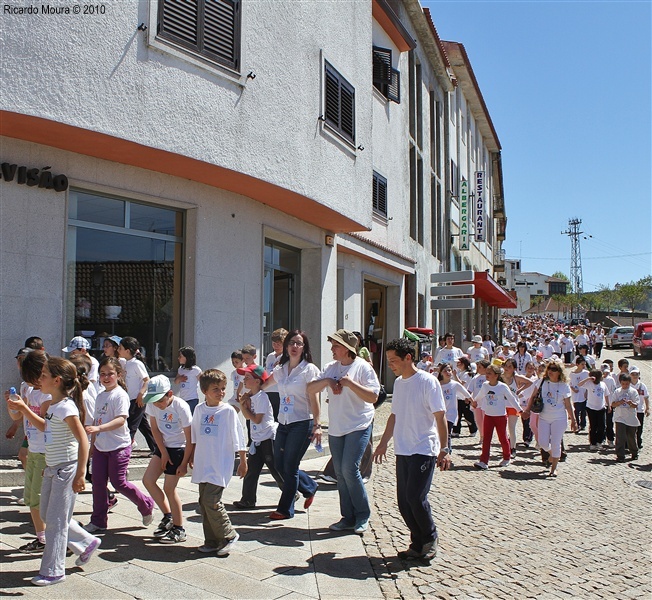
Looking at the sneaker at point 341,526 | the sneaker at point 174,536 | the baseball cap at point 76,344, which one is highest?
the baseball cap at point 76,344

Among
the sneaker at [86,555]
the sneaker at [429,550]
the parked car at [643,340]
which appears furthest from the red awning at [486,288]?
the sneaker at [86,555]

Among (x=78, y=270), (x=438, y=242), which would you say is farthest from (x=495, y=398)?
(x=438, y=242)

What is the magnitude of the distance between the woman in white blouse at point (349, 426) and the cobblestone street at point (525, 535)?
11.8 inches

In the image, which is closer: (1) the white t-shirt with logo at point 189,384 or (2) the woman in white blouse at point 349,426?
(2) the woman in white blouse at point 349,426

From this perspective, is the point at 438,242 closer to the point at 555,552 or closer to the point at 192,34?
the point at 192,34

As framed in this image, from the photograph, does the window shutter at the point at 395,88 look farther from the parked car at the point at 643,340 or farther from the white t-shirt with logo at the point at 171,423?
the parked car at the point at 643,340

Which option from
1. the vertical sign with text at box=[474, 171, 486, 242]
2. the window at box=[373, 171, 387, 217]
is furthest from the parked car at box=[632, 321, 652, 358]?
the window at box=[373, 171, 387, 217]

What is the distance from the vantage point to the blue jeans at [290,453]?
21.9ft

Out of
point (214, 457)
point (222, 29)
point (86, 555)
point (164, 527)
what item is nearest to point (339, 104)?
point (222, 29)

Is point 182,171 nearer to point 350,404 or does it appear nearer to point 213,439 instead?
point 350,404

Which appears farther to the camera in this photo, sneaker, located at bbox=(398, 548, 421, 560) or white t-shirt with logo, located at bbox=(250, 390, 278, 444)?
white t-shirt with logo, located at bbox=(250, 390, 278, 444)

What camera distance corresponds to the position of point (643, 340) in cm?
3841

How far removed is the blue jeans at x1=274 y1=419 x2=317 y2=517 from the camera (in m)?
6.68

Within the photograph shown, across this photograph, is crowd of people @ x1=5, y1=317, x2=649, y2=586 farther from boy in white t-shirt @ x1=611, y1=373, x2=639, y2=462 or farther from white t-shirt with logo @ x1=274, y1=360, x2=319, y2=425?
boy in white t-shirt @ x1=611, y1=373, x2=639, y2=462
